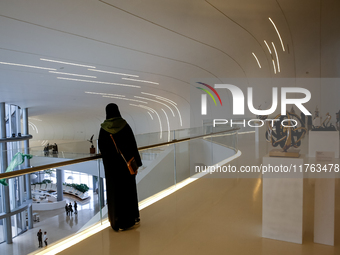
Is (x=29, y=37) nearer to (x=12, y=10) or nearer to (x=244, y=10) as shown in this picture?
(x=12, y=10)

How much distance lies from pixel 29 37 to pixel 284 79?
1790cm

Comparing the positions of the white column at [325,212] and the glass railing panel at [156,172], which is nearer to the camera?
the white column at [325,212]

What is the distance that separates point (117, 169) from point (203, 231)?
4.21 feet

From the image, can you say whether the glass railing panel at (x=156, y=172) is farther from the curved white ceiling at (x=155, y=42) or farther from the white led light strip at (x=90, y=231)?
the curved white ceiling at (x=155, y=42)

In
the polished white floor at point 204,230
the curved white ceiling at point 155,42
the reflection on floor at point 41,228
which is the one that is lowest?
the reflection on floor at point 41,228

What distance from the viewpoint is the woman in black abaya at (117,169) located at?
3.21m

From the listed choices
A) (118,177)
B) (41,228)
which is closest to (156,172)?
(118,177)

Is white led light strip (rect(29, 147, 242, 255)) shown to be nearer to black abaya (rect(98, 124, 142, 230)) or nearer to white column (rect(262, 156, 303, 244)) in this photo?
black abaya (rect(98, 124, 142, 230))

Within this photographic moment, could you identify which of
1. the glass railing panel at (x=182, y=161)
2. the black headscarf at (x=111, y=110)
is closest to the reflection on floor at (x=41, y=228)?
the black headscarf at (x=111, y=110)

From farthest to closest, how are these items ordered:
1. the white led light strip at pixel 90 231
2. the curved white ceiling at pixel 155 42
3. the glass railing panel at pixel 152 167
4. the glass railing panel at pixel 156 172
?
Answer: the curved white ceiling at pixel 155 42 → the glass railing panel at pixel 156 172 → the glass railing panel at pixel 152 167 → the white led light strip at pixel 90 231

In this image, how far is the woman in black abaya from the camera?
10.5 ft

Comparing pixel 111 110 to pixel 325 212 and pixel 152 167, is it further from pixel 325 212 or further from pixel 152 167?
pixel 325 212

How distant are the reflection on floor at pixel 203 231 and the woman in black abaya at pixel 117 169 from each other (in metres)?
0.20

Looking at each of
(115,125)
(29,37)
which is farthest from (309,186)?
(29,37)
